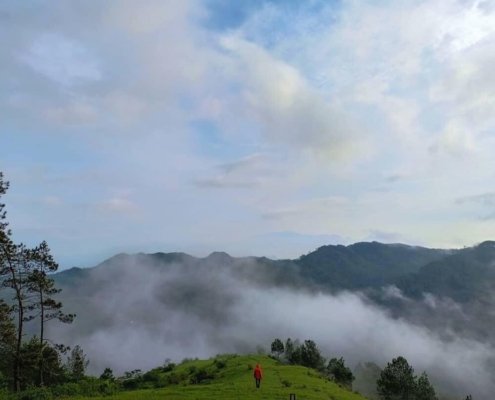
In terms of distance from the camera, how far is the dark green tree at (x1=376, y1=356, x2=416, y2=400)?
11038 cm

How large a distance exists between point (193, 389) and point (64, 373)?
160 feet

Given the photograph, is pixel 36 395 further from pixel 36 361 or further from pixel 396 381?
pixel 396 381

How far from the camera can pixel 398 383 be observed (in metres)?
110

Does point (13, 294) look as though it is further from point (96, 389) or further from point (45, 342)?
point (96, 389)

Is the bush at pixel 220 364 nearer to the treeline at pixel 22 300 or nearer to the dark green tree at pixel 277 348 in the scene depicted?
the treeline at pixel 22 300

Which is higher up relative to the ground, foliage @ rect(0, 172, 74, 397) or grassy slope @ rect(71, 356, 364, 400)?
foliage @ rect(0, 172, 74, 397)

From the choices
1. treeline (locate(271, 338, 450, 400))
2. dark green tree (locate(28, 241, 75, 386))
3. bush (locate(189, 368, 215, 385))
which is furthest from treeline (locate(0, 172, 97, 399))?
treeline (locate(271, 338, 450, 400))

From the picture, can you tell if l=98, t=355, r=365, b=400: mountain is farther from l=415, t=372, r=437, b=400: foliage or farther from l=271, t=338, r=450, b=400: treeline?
l=415, t=372, r=437, b=400: foliage

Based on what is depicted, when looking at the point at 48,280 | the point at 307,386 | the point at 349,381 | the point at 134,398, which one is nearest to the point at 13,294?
the point at 48,280

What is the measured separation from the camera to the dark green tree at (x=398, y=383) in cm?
11038

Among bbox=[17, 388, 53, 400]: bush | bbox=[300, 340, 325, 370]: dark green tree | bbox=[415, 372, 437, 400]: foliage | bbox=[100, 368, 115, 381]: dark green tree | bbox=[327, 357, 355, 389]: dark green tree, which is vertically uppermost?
bbox=[17, 388, 53, 400]: bush

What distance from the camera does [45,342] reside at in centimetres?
6956

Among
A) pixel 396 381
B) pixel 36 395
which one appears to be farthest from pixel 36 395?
pixel 396 381

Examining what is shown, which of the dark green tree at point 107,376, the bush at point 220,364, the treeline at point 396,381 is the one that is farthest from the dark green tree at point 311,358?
the dark green tree at point 107,376
